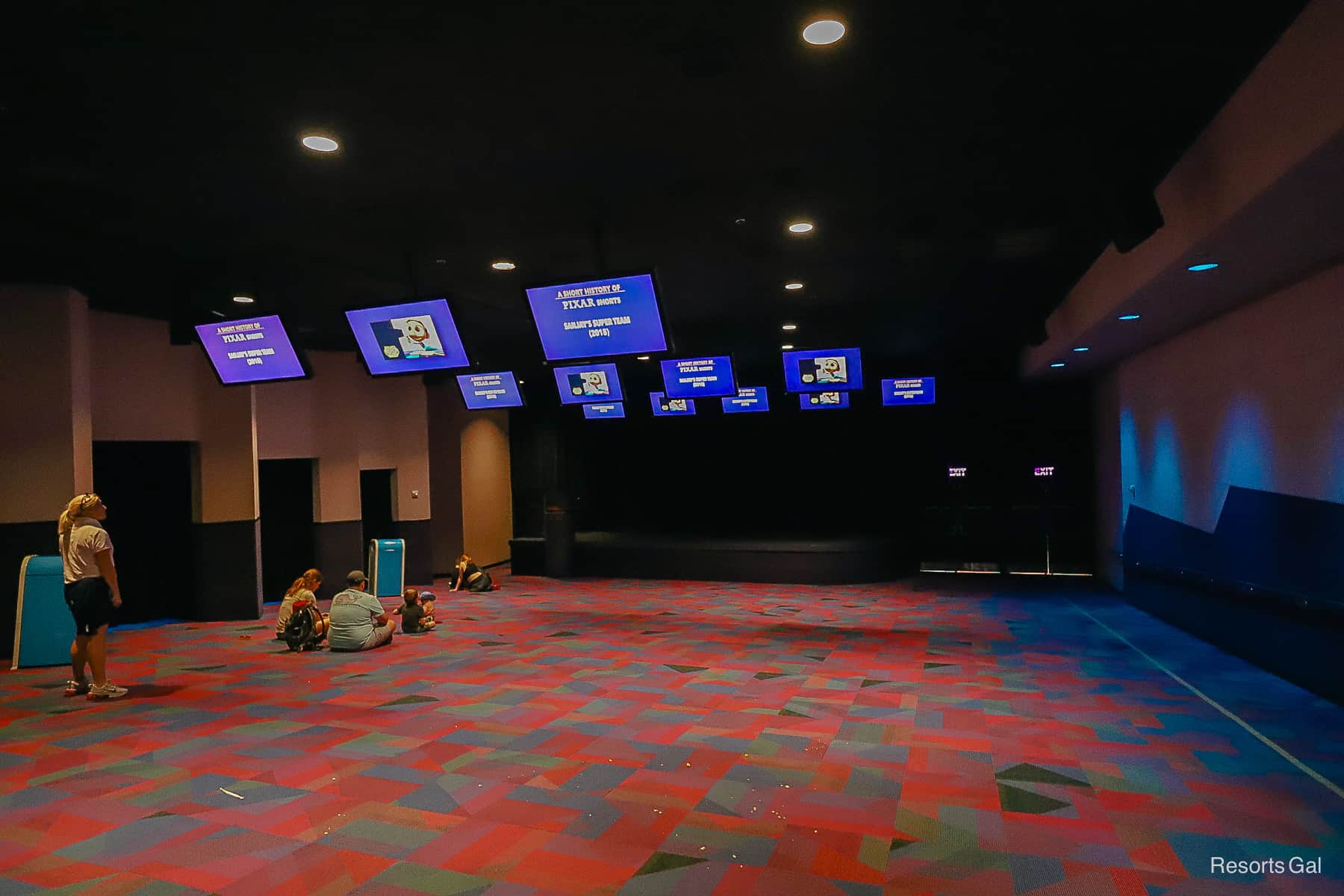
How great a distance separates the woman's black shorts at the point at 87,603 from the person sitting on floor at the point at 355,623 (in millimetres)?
2132

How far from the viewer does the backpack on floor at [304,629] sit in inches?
323

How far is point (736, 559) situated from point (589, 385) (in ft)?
14.8

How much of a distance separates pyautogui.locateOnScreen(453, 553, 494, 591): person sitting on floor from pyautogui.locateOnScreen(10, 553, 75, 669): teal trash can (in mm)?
6031

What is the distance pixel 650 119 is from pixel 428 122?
1.26 m

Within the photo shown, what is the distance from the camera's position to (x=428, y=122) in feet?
14.6

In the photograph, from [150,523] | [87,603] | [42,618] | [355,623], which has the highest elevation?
[150,523]

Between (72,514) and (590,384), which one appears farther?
(590,384)

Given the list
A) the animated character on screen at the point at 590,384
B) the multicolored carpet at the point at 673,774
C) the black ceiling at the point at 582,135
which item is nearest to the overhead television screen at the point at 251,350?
the black ceiling at the point at 582,135

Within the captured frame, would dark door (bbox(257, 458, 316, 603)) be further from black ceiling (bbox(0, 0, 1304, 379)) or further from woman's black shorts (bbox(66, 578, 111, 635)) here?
woman's black shorts (bbox(66, 578, 111, 635))

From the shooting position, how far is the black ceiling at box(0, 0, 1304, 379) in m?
3.48

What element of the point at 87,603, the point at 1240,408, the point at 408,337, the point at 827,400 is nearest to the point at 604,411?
the point at 827,400

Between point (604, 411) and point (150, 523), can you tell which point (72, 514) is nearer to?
point (150, 523)

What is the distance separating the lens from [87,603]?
6.22m

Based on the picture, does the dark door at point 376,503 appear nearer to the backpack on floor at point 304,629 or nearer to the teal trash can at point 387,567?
the teal trash can at point 387,567
